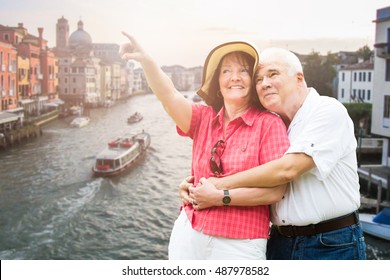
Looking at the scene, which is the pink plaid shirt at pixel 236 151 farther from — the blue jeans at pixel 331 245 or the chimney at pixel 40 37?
the chimney at pixel 40 37

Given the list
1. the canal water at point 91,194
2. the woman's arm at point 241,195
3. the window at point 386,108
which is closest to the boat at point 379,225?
the canal water at point 91,194

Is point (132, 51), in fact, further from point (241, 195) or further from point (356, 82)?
point (356, 82)

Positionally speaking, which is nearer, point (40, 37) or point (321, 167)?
point (321, 167)

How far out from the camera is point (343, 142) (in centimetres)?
95

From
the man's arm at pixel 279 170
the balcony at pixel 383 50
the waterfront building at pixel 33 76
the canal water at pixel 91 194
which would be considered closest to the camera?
the man's arm at pixel 279 170

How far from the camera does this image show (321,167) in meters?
0.93

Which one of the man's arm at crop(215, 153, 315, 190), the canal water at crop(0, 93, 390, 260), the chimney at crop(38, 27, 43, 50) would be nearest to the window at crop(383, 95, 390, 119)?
the canal water at crop(0, 93, 390, 260)

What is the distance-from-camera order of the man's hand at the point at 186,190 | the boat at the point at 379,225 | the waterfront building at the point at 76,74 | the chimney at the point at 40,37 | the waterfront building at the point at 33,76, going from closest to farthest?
the man's hand at the point at 186,190
the chimney at the point at 40,37
the waterfront building at the point at 33,76
the boat at the point at 379,225
the waterfront building at the point at 76,74

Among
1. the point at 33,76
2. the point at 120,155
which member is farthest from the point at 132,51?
the point at 120,155

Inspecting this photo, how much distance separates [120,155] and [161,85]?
5.87 metres

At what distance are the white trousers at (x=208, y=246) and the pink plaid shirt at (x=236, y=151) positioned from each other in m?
0.01

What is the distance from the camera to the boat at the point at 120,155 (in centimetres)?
654

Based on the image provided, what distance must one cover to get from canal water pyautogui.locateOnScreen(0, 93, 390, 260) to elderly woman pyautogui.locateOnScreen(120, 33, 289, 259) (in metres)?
3.86

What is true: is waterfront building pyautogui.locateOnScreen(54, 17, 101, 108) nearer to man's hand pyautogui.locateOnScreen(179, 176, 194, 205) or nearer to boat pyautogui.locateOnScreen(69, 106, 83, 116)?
boat pyautogui.locateOnScreen(69, 106, 83, 116)
